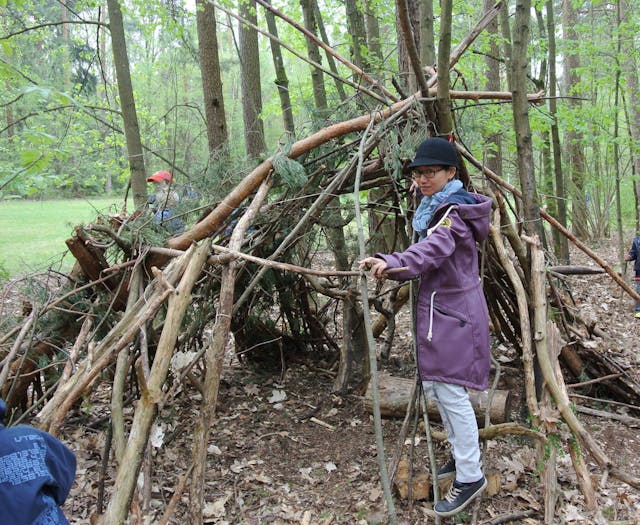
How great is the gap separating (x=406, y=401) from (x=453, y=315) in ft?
5.33

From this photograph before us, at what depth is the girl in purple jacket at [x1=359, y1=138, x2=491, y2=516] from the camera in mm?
2627

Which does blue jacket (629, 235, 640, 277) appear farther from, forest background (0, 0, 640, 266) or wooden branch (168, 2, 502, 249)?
wooden branch (168, 2, 502, 249)

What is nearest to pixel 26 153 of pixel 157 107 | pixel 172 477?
pixel 172 477

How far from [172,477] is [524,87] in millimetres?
3603

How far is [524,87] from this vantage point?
11.8 feet

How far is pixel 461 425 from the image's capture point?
2.73 metres

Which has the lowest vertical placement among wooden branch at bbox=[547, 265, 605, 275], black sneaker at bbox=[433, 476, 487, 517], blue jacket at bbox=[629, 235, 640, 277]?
blue jacket at bbox=[629, 235, 640, 277]

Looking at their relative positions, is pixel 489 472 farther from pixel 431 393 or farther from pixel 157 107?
pixel 157 107

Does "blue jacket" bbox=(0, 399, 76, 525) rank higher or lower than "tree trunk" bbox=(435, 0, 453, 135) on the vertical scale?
lower

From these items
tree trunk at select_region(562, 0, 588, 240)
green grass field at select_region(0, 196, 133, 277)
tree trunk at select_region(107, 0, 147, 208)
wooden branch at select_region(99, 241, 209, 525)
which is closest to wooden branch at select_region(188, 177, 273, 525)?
wooden branch at select_region(99, 241, 209, 525)

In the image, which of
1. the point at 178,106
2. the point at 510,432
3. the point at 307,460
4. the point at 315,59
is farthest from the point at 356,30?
the point at 510,432

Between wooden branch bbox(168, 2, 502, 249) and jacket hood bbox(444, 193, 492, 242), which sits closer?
jacket hood bbox(444, 193, 492, 242)

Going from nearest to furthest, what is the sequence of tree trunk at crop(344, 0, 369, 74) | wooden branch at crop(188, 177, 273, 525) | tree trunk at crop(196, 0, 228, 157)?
wooden branch at crop(188, 177, 273, 525), tree trunk at crop(196, 0, 228, 157), tree trunk at crop(344, 0, 369, 74)

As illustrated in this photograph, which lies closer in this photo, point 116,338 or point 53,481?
point 53,481
